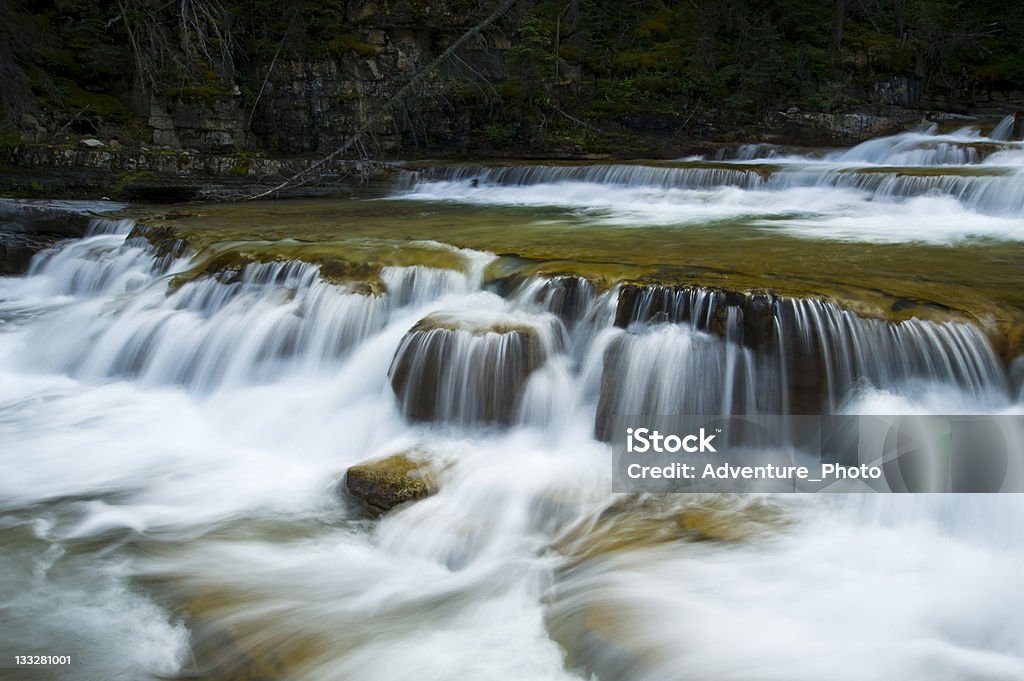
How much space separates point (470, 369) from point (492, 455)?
2.14 ft

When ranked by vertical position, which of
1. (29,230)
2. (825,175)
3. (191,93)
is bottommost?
(29,230)

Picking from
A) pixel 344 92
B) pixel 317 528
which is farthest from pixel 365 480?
pixel 344 92

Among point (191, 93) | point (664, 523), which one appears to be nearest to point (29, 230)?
point (191, 93)

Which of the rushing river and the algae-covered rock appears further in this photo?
the algae-covered rock

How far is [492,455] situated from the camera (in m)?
5.45

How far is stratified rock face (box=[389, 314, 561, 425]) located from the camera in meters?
5.72

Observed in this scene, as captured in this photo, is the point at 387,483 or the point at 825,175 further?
the point at 825,175

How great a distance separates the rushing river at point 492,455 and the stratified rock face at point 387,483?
4.2 inches

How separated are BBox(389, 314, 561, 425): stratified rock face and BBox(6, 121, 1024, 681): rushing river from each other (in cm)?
2

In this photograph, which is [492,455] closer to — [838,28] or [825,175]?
[825,175]

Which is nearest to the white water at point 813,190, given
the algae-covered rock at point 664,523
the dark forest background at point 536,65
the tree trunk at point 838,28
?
the dark forest background at point 536,65

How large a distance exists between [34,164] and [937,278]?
1364 centimetres

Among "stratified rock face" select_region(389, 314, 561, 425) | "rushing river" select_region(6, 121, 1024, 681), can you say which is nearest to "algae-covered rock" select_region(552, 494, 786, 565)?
"rushing river" select_region(6, 121, 1024, 681)

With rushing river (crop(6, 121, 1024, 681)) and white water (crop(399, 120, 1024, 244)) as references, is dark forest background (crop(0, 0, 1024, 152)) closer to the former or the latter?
white water (crop(399, 120, 1024, 244))
